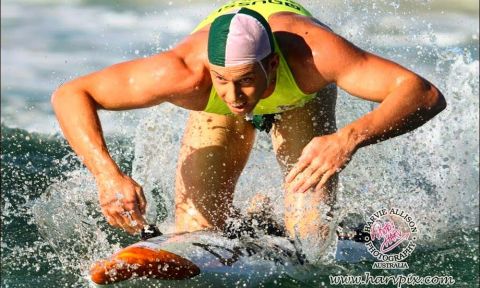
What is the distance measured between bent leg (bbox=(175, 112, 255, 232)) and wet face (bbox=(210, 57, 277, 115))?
84cm

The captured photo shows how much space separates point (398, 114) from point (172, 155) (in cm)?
288

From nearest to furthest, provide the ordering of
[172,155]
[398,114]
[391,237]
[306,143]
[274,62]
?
[398,114] < [274,62] < [306,143] < [391,237] < [172,155]

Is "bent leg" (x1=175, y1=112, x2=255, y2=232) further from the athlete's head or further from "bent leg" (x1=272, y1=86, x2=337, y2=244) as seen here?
the athlete's head

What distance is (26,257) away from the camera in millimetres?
6375

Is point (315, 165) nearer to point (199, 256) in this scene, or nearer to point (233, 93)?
point (233, 93)

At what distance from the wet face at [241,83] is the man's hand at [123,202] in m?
0.72

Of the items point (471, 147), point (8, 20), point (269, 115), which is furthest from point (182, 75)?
point (8, 20)

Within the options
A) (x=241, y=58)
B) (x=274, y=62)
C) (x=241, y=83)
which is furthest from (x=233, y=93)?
(x=274, y=62)

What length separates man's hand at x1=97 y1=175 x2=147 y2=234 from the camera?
4.82 meters

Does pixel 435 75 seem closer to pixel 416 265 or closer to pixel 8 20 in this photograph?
pixel 416 265

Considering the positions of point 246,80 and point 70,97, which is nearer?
point 246,80

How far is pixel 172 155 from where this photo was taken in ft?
25.4

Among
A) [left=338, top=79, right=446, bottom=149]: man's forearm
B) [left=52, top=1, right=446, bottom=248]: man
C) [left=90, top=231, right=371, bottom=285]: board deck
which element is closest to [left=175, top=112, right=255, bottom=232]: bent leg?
[left=52, top=1, right=446, bottom=248]: man

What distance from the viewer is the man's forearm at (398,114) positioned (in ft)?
16.6
